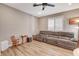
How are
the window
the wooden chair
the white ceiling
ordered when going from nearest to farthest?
the white ceiling
the wooden chair
the window

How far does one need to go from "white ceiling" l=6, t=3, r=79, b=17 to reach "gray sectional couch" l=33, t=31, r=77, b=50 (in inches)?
16.2

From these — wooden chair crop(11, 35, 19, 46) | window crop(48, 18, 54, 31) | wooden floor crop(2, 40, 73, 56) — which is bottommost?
wooden floor crop(2, 40, 73, 56)

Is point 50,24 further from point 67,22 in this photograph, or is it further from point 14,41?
point 14,41

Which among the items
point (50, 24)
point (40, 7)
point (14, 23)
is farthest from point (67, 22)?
point (14, 23)

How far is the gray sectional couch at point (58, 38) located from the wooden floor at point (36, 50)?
0.28 feet

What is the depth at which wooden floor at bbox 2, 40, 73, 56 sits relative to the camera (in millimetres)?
1462

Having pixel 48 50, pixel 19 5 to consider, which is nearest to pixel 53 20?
pixel 48 50

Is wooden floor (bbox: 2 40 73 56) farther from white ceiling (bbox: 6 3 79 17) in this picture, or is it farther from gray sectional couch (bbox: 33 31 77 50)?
white ceiling (bbox: 6 3 79 17)

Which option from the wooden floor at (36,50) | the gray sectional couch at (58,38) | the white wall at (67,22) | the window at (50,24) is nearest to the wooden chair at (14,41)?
the wooden floor at (36,50)

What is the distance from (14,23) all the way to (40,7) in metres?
0.59

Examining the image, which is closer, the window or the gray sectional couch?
the gray sectional couch

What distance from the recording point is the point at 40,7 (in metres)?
1.54

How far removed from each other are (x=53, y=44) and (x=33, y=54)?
0.48 meters

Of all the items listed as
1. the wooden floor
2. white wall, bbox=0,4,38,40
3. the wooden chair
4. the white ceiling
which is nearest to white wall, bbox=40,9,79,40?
the white ceiling
